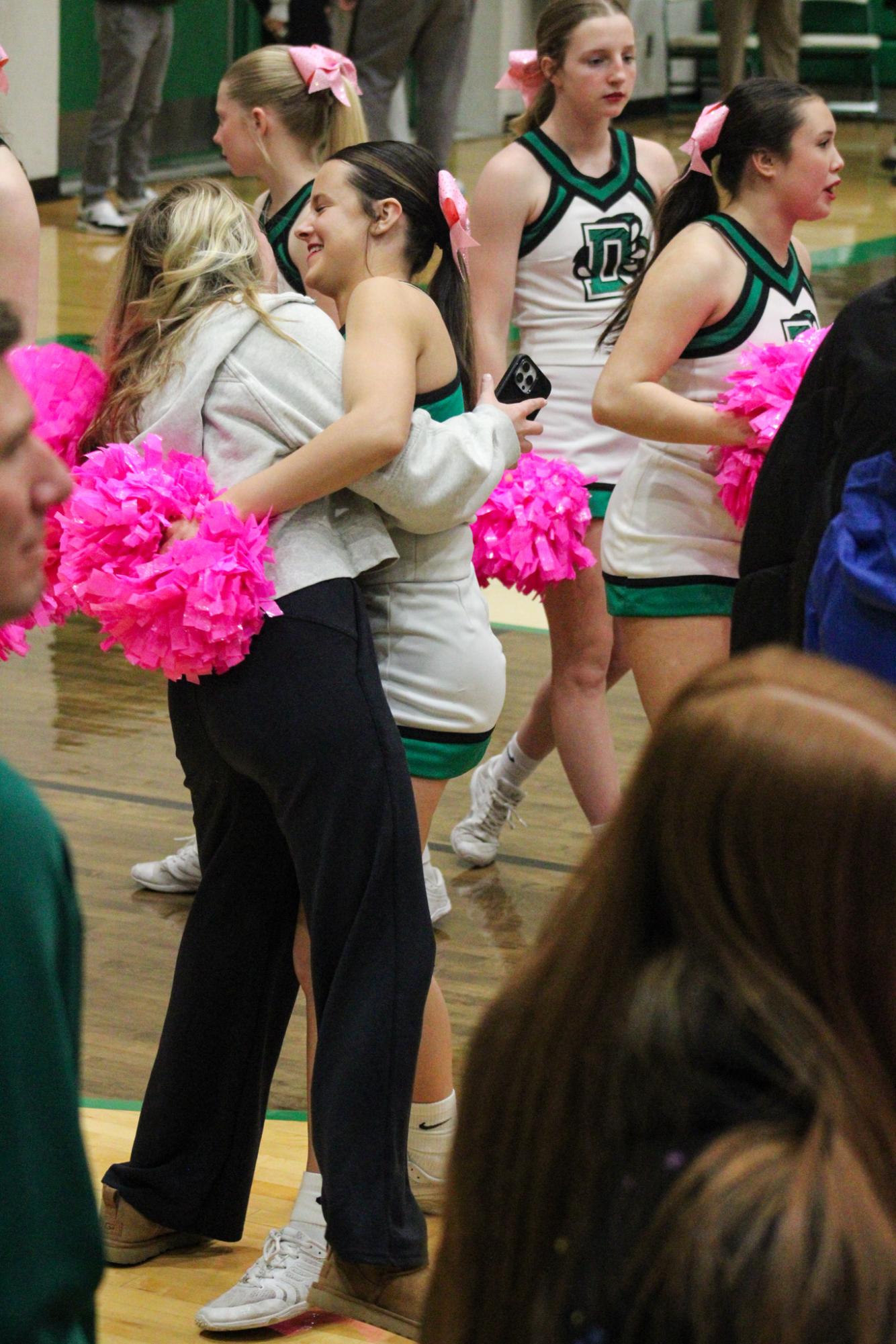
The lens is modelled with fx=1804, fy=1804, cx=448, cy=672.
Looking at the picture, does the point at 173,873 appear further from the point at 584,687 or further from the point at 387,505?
the point at 387,505

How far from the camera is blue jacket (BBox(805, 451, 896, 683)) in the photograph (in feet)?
6.28

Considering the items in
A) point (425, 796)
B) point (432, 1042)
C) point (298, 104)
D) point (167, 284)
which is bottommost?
point (432, 1042)

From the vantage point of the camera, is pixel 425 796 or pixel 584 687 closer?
Result: pixel 425 796

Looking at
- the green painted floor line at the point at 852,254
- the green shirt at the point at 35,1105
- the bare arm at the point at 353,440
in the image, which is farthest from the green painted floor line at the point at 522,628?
the green painted floor line at the point at 852,254

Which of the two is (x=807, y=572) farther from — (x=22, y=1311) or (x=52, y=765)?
(x=52, y=765)

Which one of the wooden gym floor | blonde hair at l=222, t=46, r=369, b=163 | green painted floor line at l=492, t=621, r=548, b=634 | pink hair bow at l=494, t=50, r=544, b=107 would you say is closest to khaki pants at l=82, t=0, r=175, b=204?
the wooden gym floor

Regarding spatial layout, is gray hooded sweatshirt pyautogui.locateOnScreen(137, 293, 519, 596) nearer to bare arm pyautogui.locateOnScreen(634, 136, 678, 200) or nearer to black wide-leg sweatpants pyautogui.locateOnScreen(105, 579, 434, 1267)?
black wide-leg sweatpants pyautogui.locateOnScreen(105, 579, 434, 1267)

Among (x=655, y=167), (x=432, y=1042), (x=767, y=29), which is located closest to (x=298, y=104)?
(x=655, y=167)

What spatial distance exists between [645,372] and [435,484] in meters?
0.66

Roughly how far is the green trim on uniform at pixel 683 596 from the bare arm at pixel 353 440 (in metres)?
0.79

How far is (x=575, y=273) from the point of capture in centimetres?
360

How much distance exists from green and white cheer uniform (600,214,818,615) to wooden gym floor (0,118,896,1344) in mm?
713

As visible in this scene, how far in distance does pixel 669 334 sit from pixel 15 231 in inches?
39.6

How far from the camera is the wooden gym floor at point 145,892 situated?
8.11 feet
